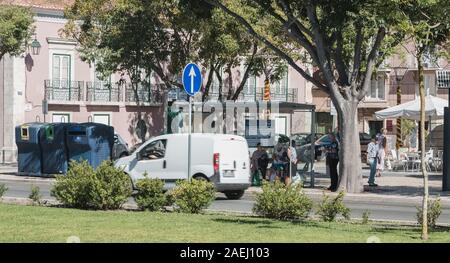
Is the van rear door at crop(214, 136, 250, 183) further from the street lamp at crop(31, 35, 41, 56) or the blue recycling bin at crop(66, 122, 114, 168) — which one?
the street lamp at crop(31, 35, 41, 56)

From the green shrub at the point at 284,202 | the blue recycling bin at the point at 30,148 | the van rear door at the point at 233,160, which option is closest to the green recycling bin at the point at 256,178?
the van rear door at the point at 233,160

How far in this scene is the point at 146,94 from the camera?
173 feet

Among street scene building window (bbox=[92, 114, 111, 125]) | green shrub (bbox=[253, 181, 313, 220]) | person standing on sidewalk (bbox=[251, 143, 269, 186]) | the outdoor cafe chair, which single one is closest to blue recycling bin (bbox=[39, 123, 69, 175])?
person standing on sidewalk (bbox=[251, 143, 269, 186])

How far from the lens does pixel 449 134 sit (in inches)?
976

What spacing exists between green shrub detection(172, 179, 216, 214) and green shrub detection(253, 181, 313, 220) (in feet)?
3.94

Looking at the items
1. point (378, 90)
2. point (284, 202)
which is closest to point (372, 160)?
point (284, 202)

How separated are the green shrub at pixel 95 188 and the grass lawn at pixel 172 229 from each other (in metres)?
0.68

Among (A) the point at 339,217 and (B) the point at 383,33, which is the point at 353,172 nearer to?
(B) the point at 383,33

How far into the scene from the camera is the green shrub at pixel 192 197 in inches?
622

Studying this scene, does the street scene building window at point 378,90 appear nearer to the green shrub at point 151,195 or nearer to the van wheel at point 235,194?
the van wheel at point 235,194

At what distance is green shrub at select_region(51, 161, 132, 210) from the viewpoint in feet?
53.0

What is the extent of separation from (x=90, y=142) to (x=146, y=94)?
23192 millimetres

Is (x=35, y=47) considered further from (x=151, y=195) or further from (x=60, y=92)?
(x=151, y=195)

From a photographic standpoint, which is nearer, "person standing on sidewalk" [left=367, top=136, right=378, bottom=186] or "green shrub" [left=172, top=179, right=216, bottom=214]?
"green shrub" [left=172, top=179, right=216, bottom=214]
